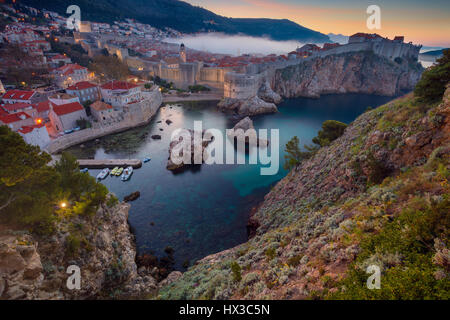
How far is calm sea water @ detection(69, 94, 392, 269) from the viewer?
17109 mm

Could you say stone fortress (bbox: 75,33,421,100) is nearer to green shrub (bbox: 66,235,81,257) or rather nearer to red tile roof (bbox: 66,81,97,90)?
red tile roof (bbox: 66,81,97,90)

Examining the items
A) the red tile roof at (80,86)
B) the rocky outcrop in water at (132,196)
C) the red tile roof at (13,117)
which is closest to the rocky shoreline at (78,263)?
the rocky outcrop in water at (132,196)

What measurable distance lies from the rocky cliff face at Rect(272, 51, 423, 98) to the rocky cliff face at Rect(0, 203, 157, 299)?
60.6 meters

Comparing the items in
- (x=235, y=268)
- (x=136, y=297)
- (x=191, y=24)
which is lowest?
(x=136, y=297)

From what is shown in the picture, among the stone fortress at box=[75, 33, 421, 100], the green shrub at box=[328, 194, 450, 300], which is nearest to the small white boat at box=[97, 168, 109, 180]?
the green shrub at box=[328, 194, 450, 300]

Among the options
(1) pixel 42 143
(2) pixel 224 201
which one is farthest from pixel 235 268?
(1) pixel 42 143

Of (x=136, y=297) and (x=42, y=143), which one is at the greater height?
(x=42, y=143)

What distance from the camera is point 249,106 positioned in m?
48.2

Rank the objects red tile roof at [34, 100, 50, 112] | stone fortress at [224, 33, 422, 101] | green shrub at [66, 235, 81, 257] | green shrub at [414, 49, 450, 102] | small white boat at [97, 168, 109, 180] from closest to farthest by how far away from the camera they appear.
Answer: green shrub at [414, 49, 450, 102] < green shrub at [66, 235, 81, 257] < small white boat at [97, 168, 109, 180] < red tile roof at [34, 100, 50, 112] < stone fortress at [224, 33, 422, 101]

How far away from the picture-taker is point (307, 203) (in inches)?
459

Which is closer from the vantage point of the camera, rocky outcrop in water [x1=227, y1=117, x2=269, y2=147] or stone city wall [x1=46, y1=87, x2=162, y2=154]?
stone city wall [x1=46, y1=87, x2=162, y2=154]

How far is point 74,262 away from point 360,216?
12250mm
